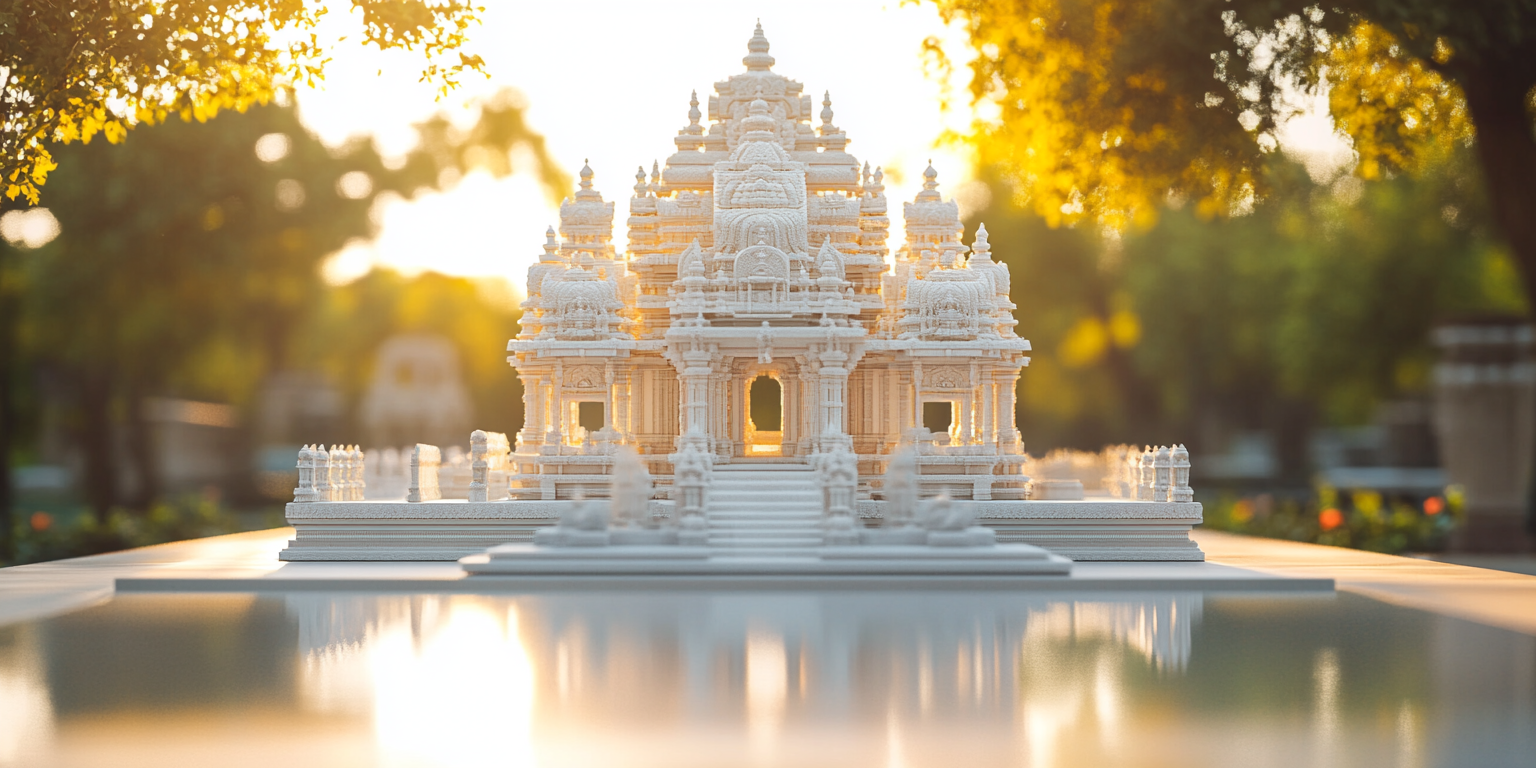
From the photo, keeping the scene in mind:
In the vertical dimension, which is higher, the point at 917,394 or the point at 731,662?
the point at 917,394

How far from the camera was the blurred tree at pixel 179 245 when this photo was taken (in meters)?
32.1

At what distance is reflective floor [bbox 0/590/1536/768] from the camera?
8.54 metres

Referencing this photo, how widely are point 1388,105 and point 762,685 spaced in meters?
16.0

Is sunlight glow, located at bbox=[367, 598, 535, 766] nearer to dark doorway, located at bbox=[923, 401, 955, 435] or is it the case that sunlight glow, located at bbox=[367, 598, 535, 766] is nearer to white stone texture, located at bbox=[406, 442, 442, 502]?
white stone texture, located at bbox=[406, 442, 442, 502]

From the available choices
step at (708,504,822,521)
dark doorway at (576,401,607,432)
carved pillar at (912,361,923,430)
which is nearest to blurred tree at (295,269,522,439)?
dark doorway at (576,401,607,432)

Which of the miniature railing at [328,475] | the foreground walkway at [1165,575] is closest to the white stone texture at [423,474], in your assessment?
the miniature railing at [328,475]

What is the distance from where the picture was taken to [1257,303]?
4097cm

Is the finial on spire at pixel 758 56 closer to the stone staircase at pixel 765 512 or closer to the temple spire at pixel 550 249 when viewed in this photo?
the temple spire at pixel 550 249

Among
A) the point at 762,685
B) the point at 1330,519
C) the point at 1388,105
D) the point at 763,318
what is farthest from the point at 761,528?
the point at 1330,519

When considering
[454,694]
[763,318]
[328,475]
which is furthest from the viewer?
[763,318]

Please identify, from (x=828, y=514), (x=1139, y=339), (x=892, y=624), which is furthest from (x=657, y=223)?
(x=1139, y=339)

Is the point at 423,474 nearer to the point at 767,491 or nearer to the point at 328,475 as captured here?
the point at 328,475

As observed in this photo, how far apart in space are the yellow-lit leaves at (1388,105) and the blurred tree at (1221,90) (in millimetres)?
25

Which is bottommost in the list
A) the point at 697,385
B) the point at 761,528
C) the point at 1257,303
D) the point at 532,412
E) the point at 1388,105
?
the point at 761,528
